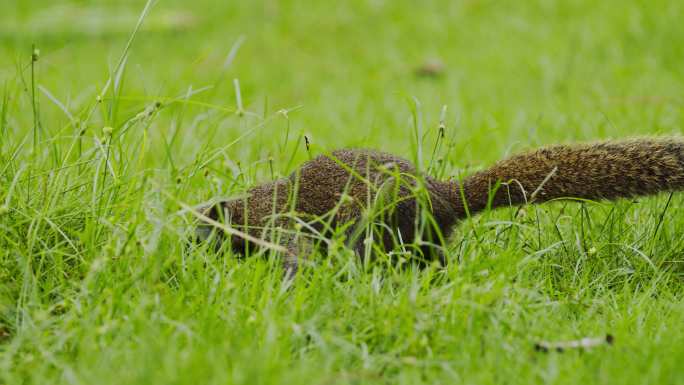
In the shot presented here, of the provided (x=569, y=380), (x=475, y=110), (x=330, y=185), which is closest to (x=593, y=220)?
(x=330, y=185)

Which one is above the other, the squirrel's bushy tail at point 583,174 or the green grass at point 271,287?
the squirrel's bushy tail at point 583,174

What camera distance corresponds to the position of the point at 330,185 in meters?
3.54

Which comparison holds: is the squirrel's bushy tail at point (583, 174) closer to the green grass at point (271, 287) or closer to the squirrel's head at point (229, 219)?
the green grass at point (271, 287)

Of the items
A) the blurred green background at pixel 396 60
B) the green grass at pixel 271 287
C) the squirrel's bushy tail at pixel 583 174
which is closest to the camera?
the green grass at pixel 271 287

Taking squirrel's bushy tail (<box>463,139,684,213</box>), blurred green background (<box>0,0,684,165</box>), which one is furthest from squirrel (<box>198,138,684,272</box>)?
blurred green background (<box>0,0,684,165</box>)

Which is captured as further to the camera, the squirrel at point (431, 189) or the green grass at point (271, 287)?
the squirrel at point (431, 189)

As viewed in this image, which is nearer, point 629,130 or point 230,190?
point 230,190

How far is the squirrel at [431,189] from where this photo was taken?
3075mm

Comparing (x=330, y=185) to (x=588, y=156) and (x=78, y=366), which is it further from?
(x=78, y=366)

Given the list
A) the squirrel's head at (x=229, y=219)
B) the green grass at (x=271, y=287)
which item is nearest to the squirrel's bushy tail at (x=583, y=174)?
the green grass at (x=271, y=287)

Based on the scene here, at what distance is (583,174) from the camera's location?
10.5 feet

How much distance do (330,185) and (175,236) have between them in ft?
2.85

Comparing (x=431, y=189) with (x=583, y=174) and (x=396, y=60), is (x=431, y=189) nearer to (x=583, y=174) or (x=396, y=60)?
(x=583, y=174)

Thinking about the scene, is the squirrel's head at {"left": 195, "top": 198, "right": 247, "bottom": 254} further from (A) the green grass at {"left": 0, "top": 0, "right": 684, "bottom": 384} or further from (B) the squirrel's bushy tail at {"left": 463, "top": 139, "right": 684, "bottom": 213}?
(B) the squirrel's bushy tail at {"left": 463, "top": 139, "right": 684, "bottom": 213}
